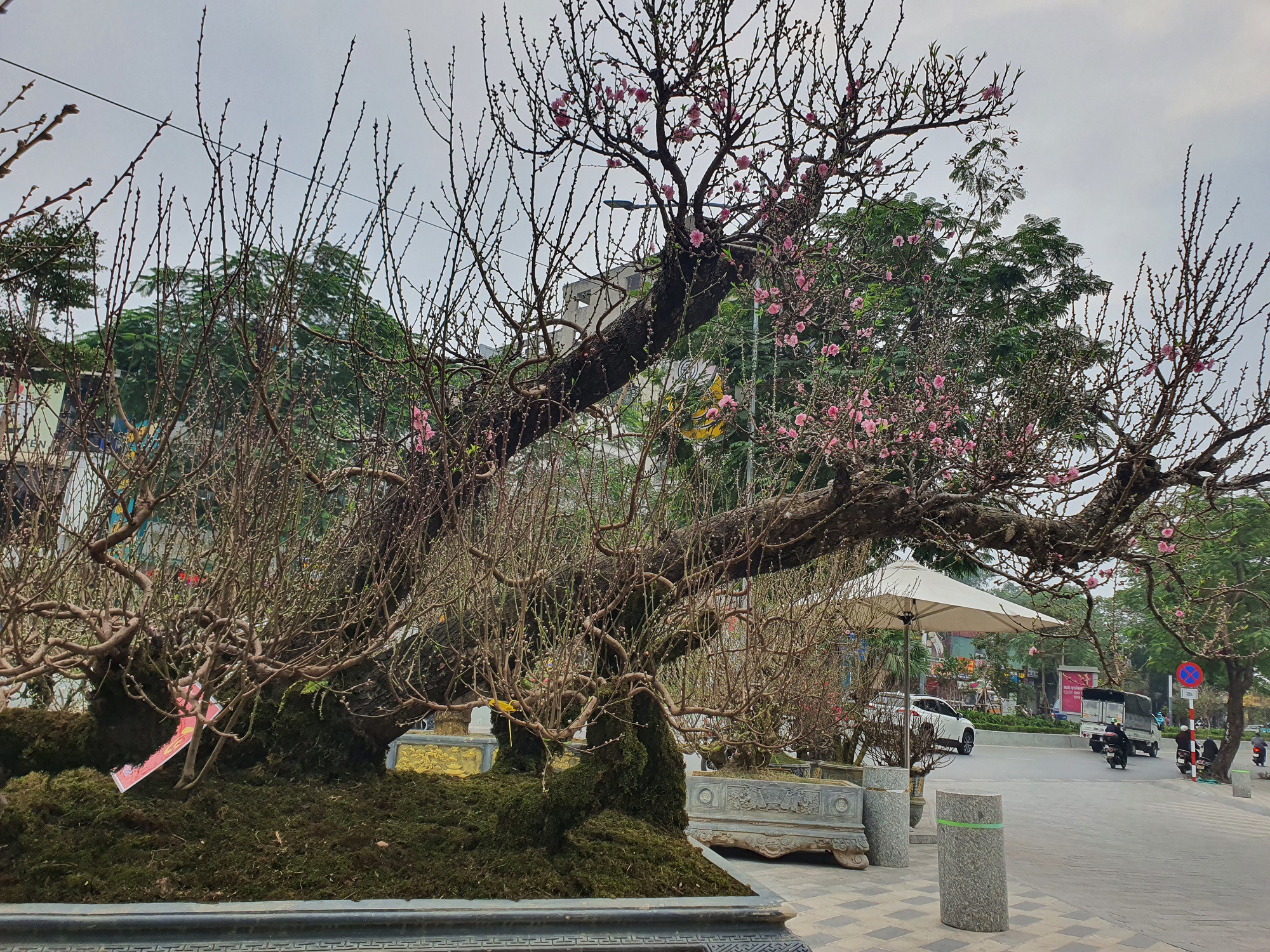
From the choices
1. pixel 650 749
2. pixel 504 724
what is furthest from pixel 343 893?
pixel 504 724

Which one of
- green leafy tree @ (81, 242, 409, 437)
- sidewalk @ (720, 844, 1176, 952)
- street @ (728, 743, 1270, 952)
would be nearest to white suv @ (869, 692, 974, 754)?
street @ (728, 743, 1270, 952)

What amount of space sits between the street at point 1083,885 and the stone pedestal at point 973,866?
0.14 meters

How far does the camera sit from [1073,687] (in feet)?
121

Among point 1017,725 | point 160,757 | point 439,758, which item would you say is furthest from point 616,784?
point 1017,725

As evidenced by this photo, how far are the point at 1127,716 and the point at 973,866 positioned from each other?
27.3 metres

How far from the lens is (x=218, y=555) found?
9.87ft

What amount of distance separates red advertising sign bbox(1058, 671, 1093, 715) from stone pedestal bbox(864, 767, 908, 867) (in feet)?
108

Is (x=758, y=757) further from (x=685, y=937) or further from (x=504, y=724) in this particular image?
(x=685, y=937)

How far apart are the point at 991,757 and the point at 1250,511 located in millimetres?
8002

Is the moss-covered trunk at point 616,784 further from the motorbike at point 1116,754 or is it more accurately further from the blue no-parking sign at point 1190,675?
the motorbike at point 1116,754

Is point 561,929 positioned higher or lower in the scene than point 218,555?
lower

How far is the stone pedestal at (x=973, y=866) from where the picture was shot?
5.15m

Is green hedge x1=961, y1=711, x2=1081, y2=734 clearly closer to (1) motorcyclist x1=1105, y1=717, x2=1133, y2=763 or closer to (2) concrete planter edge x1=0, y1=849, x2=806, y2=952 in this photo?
→ (1) motorcyclist x1=1105, y1=717, x2=1133, y2=763

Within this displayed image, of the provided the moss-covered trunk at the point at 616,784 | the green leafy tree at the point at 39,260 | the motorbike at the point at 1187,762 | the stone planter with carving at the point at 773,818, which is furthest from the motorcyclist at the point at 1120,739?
the green leafy tree at the point at 39,260
